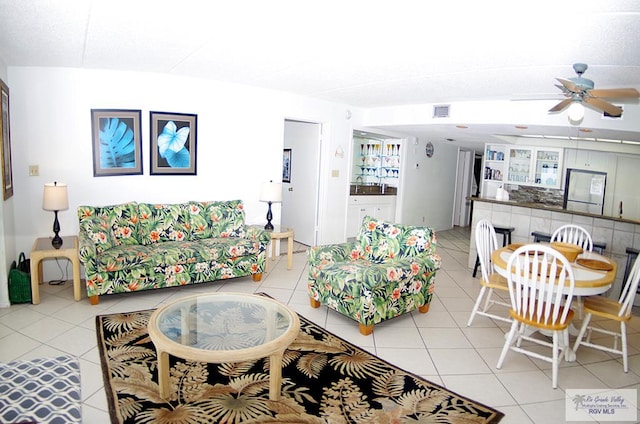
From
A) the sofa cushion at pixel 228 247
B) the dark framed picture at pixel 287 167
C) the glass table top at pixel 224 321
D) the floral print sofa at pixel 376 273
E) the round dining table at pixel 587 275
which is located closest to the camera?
the glass table top at pixel 224 321

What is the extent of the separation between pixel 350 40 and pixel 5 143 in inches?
129

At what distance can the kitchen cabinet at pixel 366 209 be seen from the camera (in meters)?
7.16

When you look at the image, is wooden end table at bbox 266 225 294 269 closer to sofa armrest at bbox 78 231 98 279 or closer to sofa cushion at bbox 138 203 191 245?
sofa cushion at bbox 138 203 191 245

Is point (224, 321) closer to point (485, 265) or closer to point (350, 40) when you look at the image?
point (350, 40)

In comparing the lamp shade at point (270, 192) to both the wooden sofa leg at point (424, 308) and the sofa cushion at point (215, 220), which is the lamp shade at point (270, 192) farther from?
the wooden sofa leg at point (424, 308)

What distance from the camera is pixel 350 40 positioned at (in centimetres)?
295

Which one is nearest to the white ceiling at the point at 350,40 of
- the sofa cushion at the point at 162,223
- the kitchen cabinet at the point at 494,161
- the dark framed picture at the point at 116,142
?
the dark framed picture at the point at 116,142

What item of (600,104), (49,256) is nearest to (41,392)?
(49,256)

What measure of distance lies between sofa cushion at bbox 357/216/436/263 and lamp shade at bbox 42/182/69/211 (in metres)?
2.93

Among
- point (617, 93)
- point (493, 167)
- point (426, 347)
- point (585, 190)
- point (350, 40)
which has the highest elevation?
point (350, 40)

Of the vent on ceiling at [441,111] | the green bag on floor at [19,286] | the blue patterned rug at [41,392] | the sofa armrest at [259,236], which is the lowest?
the green bag on floor at [19,286]

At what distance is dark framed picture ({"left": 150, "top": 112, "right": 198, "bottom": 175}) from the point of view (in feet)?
16.0

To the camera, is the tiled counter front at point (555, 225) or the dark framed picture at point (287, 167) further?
the dark framed picture at point (287, 167)

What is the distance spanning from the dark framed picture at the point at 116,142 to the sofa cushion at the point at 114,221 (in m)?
0.48
